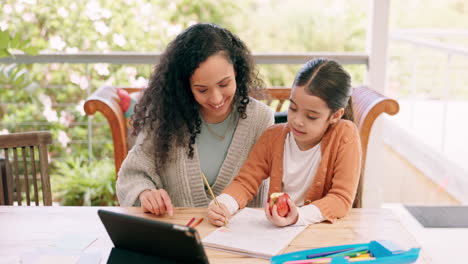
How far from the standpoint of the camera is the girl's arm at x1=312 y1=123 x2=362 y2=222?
136 cm

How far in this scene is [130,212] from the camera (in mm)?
1410

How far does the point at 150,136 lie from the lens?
1.67 metres

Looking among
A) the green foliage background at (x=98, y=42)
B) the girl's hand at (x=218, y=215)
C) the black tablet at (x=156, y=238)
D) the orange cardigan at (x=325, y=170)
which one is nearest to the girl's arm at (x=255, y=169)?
the orange cardigan at (x=325, y=170)

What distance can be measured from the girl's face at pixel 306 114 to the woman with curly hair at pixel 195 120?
0.73ft

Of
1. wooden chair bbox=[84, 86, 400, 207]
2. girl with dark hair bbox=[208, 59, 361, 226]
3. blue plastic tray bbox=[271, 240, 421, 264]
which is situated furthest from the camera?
wooden chair bbox=[84, 86, 400, 207]

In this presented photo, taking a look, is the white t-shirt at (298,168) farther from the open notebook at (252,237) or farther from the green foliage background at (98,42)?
the green foliage background at (98,42)

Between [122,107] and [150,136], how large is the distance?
561mm

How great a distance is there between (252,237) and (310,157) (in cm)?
36

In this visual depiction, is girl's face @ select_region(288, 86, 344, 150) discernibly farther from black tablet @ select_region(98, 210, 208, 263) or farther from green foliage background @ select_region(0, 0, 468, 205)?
green foliage background @ select_region(0, 0, 468, 205)

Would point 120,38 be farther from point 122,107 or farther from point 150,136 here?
point 150,136

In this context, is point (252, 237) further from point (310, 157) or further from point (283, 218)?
point (310, 157)

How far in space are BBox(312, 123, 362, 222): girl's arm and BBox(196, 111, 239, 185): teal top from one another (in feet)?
1.31

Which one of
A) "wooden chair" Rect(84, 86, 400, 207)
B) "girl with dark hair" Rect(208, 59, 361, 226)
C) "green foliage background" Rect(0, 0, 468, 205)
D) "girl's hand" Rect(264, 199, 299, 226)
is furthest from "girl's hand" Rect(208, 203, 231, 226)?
"green foliage background" Rect(0, 0, 468, 205)

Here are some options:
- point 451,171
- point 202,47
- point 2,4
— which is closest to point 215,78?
point 202,47
